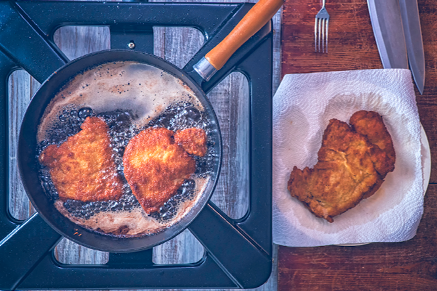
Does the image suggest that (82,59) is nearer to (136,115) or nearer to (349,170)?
(136,115)

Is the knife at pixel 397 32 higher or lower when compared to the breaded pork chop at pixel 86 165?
higher

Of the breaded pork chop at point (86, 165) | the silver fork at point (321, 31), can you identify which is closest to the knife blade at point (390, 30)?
the silver fork at point (321, 31)

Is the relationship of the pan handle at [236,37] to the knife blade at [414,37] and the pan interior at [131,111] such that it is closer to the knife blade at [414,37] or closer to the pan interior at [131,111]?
the pan interior at [131,111]

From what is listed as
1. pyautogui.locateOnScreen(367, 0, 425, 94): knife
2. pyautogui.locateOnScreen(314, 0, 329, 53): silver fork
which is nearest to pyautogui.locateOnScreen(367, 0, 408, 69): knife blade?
pyautogui.locateOnScreen(367, 0, 425, 94): knife

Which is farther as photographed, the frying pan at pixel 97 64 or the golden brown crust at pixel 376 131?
the golden brown crust at pixel 376 131

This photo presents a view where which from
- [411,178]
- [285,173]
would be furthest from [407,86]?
[285,173]
